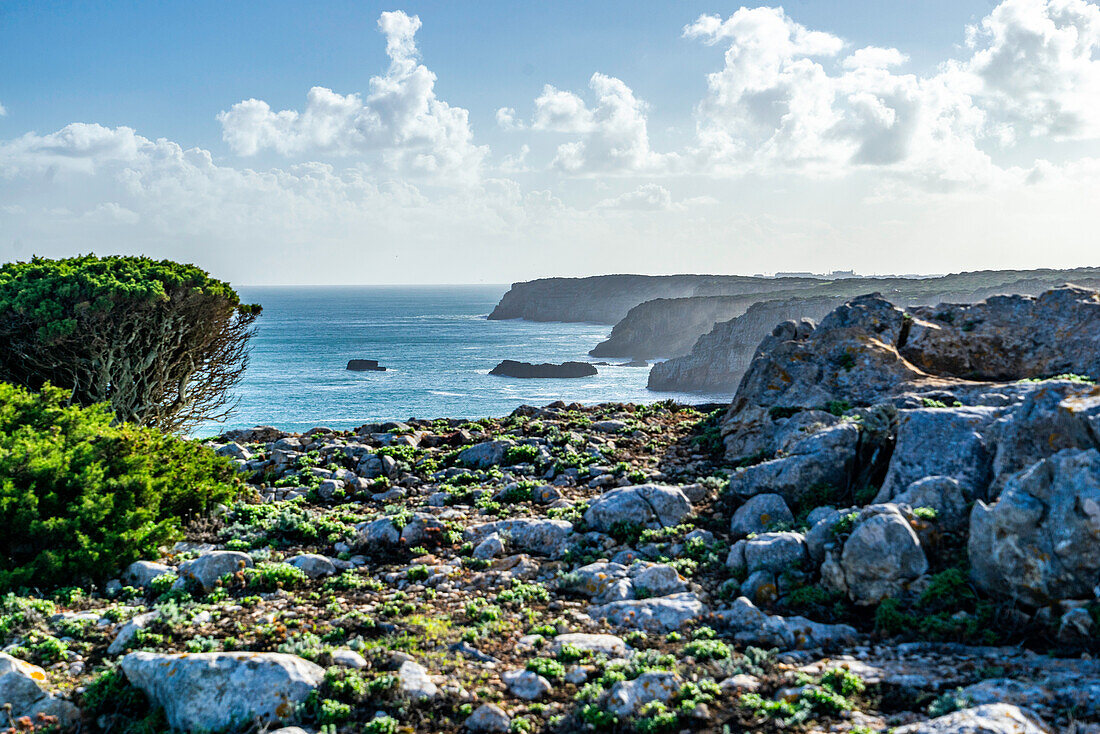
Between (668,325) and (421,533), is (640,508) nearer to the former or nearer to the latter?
(421,533)

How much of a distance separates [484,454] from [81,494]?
9.88 m

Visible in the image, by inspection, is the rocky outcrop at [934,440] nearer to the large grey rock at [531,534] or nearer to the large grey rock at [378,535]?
the large grey rock at [531,534]

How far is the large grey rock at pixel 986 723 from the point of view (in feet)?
19.9

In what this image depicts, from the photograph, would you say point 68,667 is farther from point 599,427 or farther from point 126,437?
point 599,427

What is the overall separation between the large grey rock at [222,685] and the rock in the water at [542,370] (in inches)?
3859

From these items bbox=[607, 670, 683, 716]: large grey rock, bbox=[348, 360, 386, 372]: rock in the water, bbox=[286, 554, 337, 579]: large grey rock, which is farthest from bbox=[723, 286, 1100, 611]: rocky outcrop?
bbox=[348, 360, 386, 372]: rock in the water

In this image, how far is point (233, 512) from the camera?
14.5 m

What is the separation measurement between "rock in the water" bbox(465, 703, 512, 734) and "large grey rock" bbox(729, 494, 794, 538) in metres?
6.73

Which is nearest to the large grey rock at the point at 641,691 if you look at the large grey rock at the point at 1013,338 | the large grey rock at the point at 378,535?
the large grey rock at the point at 378,535

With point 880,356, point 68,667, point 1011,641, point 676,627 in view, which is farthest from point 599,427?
point 68,667

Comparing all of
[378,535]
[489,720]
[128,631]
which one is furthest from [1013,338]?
[128,631]

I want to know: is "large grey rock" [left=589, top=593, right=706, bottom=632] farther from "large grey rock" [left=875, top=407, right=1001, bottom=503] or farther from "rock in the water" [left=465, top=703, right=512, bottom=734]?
"large grey rock" [left=875, top=407, right=1001, bottom=503]

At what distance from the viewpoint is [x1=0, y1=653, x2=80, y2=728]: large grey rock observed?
739 centimetres

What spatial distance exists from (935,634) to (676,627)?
331 centimetres
